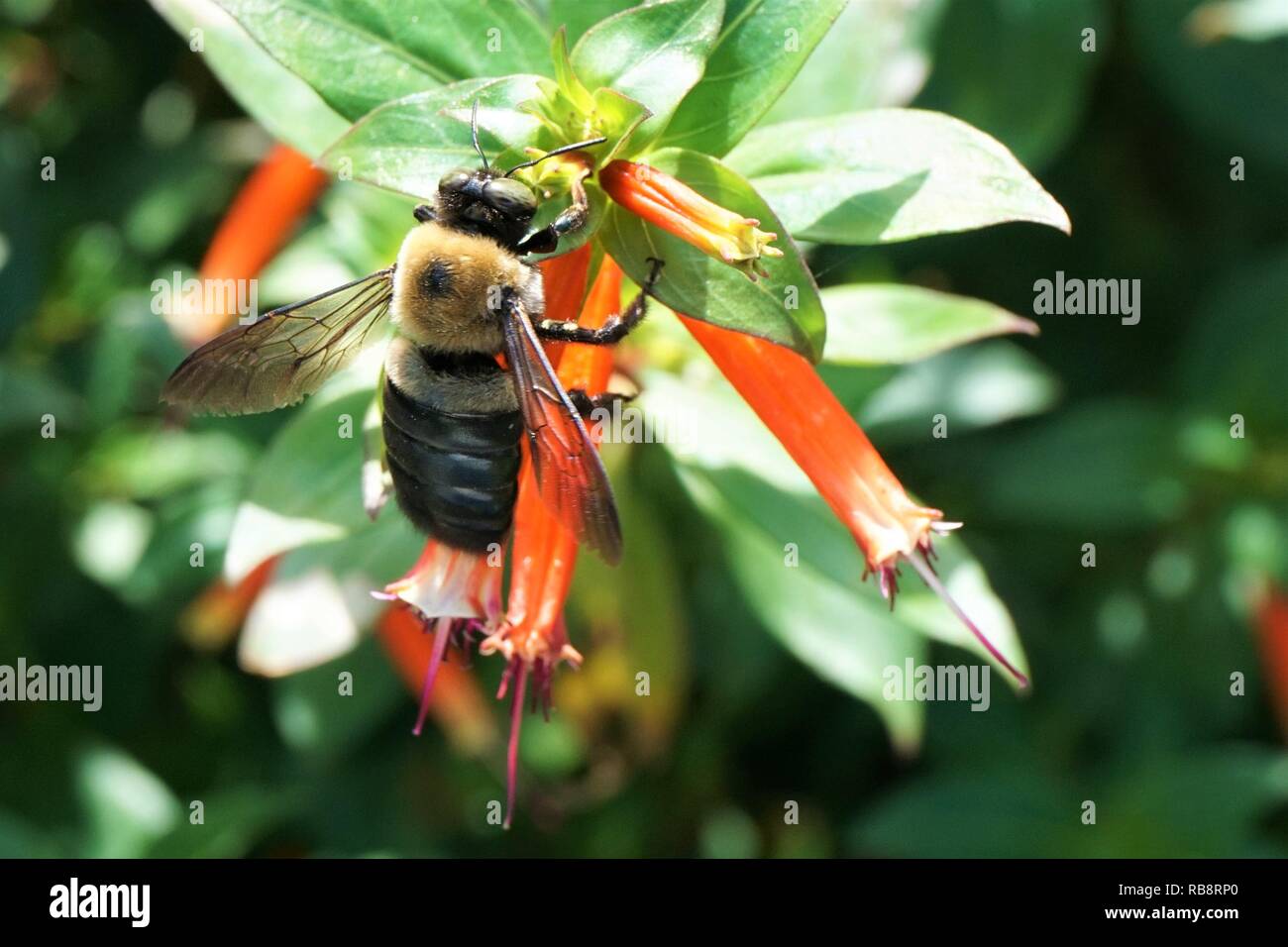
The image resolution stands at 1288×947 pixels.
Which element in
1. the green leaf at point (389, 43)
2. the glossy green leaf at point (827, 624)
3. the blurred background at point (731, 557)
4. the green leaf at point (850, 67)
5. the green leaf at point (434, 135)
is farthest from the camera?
the blurred background at point (731, 557)

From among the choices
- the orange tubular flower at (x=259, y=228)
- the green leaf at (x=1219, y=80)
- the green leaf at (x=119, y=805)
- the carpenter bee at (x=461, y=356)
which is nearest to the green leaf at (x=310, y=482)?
the carpenter bee at (x=461, y=356)

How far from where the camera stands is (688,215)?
143 centimetres

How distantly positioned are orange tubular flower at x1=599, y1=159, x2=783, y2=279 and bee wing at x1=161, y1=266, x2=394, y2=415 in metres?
0.39

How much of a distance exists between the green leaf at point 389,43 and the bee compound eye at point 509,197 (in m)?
0.16

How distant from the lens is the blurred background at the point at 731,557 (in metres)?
2.63

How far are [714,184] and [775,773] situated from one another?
1959 mm

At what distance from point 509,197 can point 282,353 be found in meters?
0.38

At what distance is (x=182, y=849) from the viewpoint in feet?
8.11

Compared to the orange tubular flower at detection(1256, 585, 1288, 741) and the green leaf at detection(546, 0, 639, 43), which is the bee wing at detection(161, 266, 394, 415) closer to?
the green leaf at detection(546, 0, 639, 43)

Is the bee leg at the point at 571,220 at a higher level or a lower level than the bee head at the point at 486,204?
lower

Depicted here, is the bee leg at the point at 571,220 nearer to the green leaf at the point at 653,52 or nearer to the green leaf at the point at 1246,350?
the green leaf at the point at 653,52

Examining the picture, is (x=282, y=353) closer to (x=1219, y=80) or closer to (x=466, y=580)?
(x=466, y=580)
